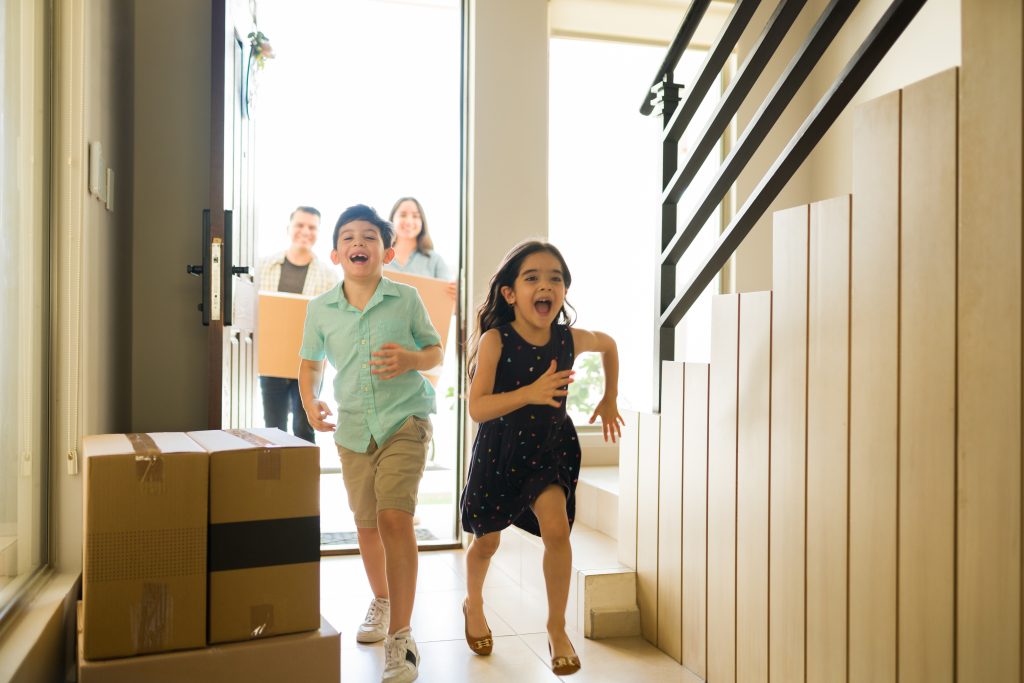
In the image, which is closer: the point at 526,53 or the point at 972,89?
the point at 972,89

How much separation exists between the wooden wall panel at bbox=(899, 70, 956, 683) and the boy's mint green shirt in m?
1.29

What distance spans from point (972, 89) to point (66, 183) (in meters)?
1.98

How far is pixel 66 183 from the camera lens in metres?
2.07

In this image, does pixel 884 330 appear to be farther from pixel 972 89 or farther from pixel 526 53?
pixel 526 53

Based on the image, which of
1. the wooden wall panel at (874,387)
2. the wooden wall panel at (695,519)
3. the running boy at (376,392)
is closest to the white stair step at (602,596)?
the wooden wall panel at (695,519)

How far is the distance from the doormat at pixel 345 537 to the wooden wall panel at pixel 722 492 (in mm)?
1809

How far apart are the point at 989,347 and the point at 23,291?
1.92 m

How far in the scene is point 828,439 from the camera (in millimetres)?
1565

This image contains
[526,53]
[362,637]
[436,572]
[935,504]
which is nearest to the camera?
[935,504]

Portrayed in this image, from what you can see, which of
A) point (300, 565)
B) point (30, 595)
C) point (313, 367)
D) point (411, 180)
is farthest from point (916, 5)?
point (411, 180)

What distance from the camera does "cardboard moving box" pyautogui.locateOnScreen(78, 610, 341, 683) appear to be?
5.13ft

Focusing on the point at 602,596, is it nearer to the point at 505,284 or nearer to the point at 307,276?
the point at 505,284

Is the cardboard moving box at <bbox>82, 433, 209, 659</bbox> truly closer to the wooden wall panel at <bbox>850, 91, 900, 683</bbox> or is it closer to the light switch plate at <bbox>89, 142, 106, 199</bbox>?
the light switch plate at <bbox>89, 142, 106, 199</bbox>

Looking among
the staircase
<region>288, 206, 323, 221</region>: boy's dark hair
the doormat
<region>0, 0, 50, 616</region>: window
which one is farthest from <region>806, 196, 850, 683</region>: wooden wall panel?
<region>288, 206, 323, 221</region>: boy's dark hair
